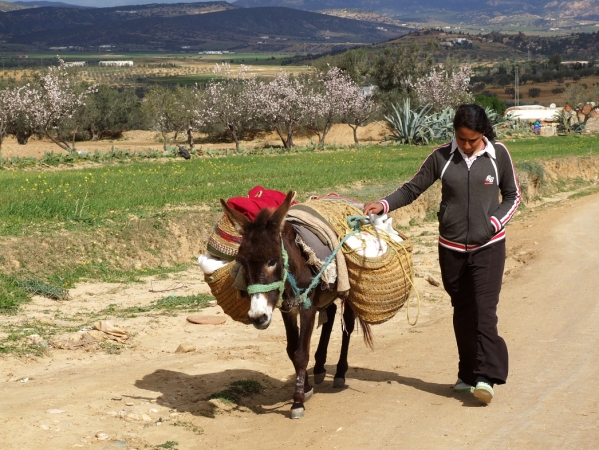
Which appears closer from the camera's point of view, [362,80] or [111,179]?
[111,179]

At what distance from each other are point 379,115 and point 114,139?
17888 mm

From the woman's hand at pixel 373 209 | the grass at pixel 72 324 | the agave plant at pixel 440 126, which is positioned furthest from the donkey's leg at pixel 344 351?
the agave plant at pixel 440 126

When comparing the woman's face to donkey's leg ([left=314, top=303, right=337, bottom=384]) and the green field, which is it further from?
the green field

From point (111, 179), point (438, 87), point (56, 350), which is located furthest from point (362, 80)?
point (56, 350)

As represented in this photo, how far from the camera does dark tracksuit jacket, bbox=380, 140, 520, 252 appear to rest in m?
7.23

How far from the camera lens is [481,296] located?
7340 mm

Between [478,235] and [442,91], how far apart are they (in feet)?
165

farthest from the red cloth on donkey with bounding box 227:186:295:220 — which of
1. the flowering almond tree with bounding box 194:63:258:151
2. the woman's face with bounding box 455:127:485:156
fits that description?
the flowering almond tree with bounding box 194:63:258:151

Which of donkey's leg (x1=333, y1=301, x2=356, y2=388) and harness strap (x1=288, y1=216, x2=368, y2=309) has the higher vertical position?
harness strap (x1=288, y1=216, x2=368, y2=309)

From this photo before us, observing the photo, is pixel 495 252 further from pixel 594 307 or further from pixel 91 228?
pixel 91 228

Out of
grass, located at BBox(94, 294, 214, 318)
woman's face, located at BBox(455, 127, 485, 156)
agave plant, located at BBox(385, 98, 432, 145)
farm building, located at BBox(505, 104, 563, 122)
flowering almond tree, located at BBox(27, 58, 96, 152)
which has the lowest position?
farm building, located at BBox(505, 104, 563, 122)

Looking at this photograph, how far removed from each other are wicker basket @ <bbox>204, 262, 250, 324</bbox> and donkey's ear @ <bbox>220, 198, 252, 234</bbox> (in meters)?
0.59

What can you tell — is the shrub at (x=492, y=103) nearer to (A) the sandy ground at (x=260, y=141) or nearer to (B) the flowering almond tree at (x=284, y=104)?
(A) the sandy ground at (x=260, y=141)

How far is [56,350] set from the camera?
9258 millimetres
